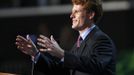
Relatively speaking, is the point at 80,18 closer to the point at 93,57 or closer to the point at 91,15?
the point at 91,15

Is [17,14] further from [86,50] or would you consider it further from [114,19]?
[86,50]

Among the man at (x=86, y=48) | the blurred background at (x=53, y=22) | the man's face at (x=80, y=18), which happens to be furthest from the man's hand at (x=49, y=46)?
the blurred background at (x=53, y=22)

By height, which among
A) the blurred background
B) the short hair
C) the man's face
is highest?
the blurred background

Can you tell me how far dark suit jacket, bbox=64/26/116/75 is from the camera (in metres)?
3.54

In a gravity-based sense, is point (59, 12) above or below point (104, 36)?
above

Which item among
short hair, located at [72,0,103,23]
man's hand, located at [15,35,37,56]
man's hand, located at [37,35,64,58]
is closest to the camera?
man's hand, located at [37,35,64,58]

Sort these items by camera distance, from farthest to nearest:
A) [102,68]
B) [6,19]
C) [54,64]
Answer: [6,19] → [54,64] → [102,68]

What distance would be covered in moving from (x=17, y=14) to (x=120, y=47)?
173 centimetres

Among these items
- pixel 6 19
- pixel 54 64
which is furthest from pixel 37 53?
pixel 6 19

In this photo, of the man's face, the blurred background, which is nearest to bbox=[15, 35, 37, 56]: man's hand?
the man's face

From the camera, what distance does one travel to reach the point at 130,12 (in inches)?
413

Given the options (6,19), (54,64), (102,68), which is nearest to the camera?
(102,68)

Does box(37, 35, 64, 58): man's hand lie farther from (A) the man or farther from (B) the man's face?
(B) the man's face

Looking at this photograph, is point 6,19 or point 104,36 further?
point 6,19
